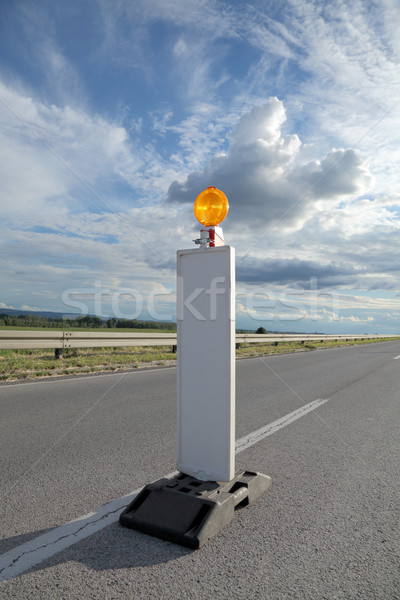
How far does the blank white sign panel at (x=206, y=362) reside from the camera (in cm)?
282

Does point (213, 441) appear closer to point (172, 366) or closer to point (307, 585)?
point (307, 585)

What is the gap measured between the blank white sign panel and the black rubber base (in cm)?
14

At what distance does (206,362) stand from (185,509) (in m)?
0.90

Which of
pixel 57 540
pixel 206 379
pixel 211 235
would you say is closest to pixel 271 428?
pixel 206 379

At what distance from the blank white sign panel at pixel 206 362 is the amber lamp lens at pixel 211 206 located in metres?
0.22

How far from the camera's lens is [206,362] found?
289cm

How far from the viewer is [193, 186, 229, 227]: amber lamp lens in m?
2.89

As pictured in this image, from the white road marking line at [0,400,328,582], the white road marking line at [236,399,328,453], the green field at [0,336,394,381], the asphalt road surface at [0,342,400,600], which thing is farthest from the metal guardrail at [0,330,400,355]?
the white road marking line at [0,400,328,582]

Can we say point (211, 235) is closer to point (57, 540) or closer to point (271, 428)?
point (57, 540)

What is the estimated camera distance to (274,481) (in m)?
3.46

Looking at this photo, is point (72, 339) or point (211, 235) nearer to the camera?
point (211, 235)

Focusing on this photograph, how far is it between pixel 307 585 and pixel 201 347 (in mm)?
1443

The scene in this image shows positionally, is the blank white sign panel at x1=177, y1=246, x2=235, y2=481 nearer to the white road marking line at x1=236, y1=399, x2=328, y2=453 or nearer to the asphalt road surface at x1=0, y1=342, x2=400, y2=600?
the asphalt road surface at x1=0, y1=342, x2=400, y2=600

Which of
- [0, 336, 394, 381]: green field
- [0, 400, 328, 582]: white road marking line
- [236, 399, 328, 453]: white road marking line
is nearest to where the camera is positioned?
[0, 400, 328, 582]: white road marking line
